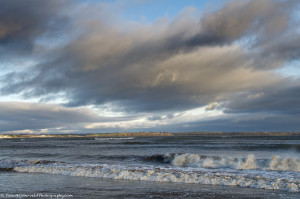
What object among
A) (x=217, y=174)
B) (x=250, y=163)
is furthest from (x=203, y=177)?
(x=250, y=163)

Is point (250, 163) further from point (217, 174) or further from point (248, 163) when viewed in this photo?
point (217, 174)

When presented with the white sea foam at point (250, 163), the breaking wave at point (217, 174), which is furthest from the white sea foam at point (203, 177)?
the white sea foam at point (250, 163)

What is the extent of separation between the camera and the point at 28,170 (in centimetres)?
2288

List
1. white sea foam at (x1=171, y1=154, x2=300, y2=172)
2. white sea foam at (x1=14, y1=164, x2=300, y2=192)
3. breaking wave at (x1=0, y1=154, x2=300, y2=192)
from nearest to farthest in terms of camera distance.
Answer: white sea foam at (x1=14, y1=164, x2=300, y2=192) → breaking wave at (x1=0, y1=154, x2=300, y2=192) → white sea foam at (x1=171, y1=154, x2=300, y2=172)

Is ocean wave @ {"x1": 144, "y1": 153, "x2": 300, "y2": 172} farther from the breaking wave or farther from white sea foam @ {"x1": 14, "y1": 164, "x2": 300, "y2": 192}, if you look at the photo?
white sea foam @ {"x1": 14, "y1": 164, "x2": 300, "y2": 192}

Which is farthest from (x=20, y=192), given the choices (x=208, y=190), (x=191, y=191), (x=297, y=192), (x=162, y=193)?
(x=297, y=192)

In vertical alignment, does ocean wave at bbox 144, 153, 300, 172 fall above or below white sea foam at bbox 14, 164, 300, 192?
below

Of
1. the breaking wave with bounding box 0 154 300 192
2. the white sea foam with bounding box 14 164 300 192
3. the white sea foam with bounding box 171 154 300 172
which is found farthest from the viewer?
the white sea foam with bounding box 171 154 300 172

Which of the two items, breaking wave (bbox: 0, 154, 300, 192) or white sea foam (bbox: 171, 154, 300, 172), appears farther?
white sea foam (bbox: 171, 154, 300, 172)

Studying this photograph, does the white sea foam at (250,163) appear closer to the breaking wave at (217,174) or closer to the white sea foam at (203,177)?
the breaking wave at (217,174)

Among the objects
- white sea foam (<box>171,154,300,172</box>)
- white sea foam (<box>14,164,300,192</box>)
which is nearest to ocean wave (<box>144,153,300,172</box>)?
white sea foam (<box>171,154,300,172</box>)

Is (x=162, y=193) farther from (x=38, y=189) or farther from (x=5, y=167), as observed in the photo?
(x=5, y=167)

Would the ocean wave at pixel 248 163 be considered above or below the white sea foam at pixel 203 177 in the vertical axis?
below

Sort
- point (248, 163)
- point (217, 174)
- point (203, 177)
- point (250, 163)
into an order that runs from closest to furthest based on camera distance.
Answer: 1. point (203, 177)
2. point (217, 174)
3. point (248, 163)
4. point (250, 163)
